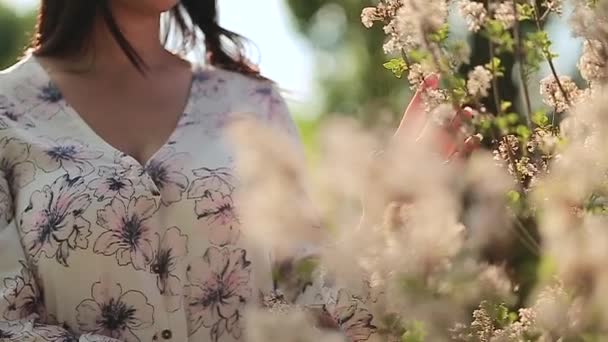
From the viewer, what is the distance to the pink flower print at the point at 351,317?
112cm

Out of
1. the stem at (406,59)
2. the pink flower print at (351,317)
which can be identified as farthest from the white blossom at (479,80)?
the pink flower print at (351,317)

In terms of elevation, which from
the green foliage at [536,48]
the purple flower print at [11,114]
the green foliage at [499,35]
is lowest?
the purple flower print at [11,114]

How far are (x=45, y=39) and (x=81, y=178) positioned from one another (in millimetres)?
288

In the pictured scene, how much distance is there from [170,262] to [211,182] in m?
0.11

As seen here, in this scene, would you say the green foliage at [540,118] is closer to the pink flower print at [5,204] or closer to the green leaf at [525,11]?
the green leaf at [525,11]

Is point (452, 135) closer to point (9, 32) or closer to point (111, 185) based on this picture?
point (111, 185)

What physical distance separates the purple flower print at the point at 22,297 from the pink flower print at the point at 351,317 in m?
0.35

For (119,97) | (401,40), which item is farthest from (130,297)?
(401,40)

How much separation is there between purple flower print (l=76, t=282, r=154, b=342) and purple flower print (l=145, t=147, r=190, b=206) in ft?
0.39

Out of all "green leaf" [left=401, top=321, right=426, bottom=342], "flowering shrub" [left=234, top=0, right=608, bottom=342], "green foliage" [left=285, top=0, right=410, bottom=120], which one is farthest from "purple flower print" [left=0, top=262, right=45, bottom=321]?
"green foliage" [left=285, top=0, right=410, bottom=120]

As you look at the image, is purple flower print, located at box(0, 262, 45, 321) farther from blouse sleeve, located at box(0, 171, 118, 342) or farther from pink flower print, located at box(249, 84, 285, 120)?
pink flower print, located at box(249, 84, 285, 120)

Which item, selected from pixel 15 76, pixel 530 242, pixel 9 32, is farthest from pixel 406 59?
pixel 9 32

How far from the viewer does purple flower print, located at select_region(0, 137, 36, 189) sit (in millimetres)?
1430

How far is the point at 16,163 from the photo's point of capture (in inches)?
56.7
